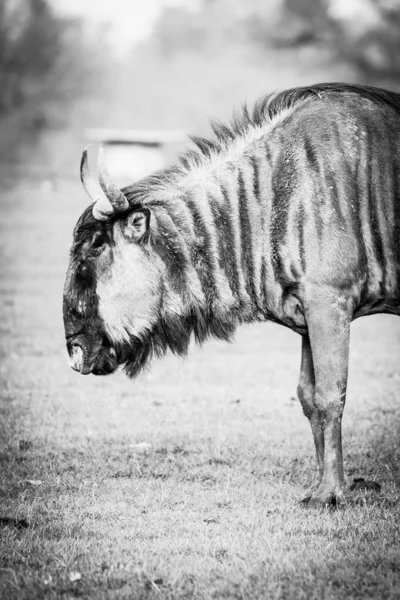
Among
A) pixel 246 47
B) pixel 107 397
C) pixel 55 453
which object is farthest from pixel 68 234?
pixel 246 47

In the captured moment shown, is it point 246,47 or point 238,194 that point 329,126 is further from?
point 246,47

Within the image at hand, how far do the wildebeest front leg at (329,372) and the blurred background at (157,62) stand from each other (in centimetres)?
3843

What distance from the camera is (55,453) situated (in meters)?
7.96

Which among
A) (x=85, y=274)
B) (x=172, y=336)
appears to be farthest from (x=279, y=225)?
(x=85, y=274)

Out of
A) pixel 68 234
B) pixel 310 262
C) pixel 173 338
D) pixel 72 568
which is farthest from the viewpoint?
pixel 68 234

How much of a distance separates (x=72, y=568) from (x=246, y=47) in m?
55.5

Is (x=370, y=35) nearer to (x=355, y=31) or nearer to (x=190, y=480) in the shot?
(x=355, y=31)

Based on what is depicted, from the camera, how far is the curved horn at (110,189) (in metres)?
6.11

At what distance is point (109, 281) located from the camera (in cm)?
644

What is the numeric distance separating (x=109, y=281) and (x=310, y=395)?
181cm

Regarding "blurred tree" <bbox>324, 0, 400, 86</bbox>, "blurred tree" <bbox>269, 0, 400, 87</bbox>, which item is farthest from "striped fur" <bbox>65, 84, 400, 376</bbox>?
"blurred tree" <bbox>324, 0, 400, 86</bbox>

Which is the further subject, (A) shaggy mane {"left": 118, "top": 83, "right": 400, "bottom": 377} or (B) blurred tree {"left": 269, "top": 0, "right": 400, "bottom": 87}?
(B) blurred tree {"left": 269, "top": 0, "right": 400, "bottom": 87}

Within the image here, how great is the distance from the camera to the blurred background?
50.4 meters

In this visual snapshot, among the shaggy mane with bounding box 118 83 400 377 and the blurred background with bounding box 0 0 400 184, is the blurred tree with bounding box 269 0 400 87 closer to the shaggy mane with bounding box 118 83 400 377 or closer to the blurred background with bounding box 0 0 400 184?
the blurred background with bounding box 0 0 400 184
